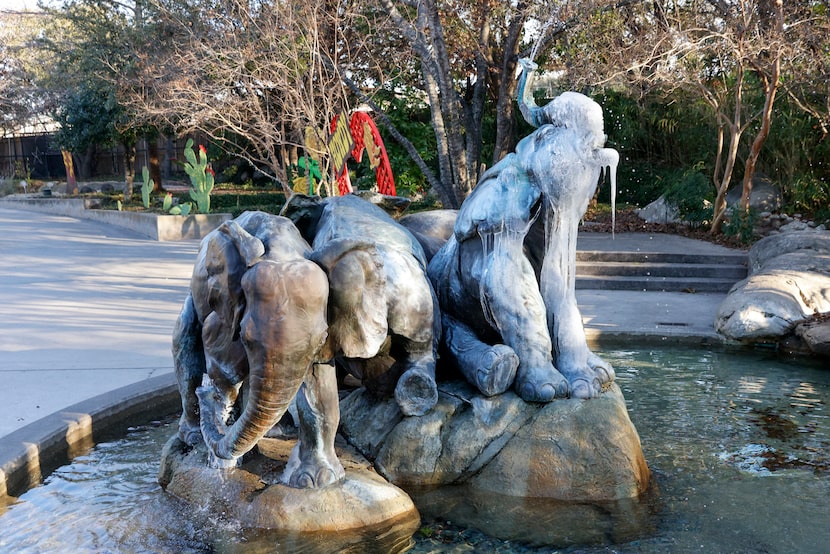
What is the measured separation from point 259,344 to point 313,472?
30.9 inches

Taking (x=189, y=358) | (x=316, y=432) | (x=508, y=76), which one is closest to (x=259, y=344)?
(x=316, y=432)

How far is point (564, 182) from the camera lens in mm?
3512

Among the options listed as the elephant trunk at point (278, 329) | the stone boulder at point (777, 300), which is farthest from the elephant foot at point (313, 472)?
the stone boulder at point (777, 300)

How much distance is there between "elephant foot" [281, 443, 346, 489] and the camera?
10.6ft

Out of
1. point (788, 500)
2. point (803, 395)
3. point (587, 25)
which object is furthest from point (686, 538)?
point (587, 25)

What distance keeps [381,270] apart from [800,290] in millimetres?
5440

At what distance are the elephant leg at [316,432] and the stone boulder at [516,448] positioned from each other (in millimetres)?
397

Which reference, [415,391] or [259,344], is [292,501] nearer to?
[415,391]

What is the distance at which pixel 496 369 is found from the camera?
3.50 meters

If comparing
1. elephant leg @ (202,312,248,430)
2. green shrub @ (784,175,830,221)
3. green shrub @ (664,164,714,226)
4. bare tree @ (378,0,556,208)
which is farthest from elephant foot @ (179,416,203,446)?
green shrub @ (784,175,830,221)

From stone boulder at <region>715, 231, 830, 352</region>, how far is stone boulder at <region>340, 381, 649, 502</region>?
11.1 feet

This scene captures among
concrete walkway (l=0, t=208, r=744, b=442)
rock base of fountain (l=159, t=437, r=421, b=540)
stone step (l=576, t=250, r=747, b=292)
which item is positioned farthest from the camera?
stone step (l=576, t=250, r=747, b=292)

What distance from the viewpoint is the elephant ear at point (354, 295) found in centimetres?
293

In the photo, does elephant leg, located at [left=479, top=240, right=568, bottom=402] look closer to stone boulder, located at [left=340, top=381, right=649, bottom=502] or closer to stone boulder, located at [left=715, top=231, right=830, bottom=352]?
stone boulder, located at [left=340, top=381, right=649, bottom=502]
